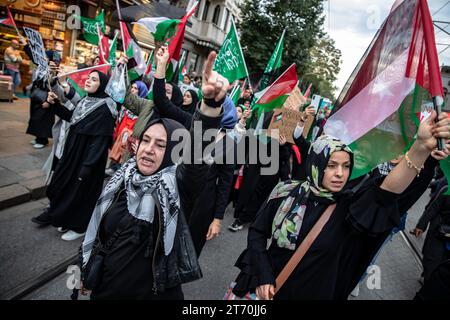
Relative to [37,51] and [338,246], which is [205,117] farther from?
[37,51]

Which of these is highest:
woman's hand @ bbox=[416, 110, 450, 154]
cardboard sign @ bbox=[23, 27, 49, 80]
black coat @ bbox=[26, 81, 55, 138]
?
woman's hand @ bbox=[416, 110, 450, 154]

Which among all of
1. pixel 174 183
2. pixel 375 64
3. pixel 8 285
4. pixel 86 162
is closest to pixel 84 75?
pixel 86 162

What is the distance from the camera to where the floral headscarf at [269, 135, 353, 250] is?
204cm

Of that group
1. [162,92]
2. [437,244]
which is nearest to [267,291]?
[162,92]

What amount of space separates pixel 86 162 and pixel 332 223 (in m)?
2.91

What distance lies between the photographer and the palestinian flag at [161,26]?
363 cm

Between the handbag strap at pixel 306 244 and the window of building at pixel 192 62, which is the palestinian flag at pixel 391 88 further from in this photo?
the window of building at pixel 192 62

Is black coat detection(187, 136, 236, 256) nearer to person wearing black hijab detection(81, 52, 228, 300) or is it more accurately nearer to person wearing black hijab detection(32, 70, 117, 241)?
person wearing black hijab detection(81, 52, 228, 300)

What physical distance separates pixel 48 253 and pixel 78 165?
1.08 meters

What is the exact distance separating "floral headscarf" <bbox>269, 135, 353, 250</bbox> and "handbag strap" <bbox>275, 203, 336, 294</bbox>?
0.05m

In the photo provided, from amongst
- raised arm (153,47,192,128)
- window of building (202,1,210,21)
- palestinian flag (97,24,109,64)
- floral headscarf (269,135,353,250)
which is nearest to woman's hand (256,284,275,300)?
floral headscarf (269,135,353,250)

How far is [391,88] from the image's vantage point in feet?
5.58

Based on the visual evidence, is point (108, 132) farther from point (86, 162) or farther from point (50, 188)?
point (50, 188)
